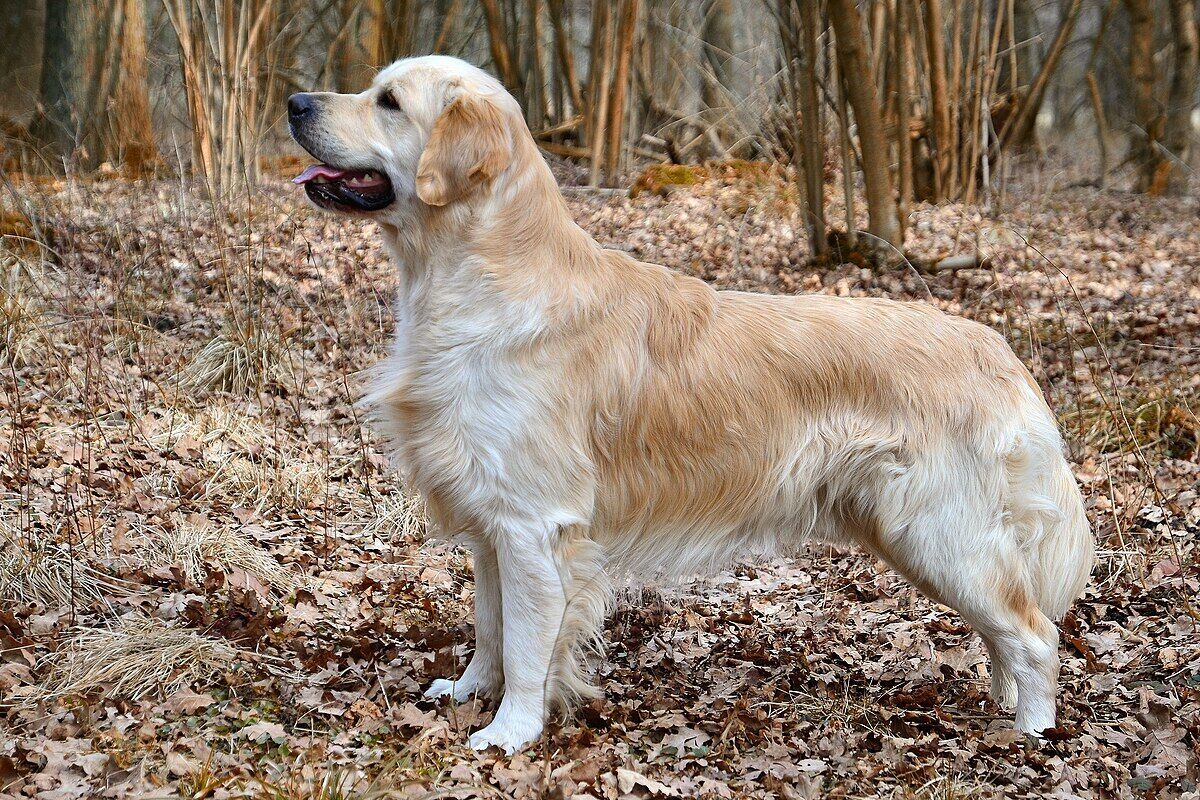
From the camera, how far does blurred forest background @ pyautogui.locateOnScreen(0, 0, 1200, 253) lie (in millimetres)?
8055

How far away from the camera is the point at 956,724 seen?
11.5 feet

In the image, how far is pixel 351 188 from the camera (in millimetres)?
3215

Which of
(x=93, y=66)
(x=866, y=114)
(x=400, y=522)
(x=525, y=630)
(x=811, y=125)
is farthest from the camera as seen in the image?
(x=93, y=66)

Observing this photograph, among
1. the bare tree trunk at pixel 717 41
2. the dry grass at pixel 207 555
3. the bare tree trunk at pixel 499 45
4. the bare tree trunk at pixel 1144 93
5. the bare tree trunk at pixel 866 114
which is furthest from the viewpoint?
the bare tree trunk at pixel 717 41

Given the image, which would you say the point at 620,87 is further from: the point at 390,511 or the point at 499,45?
the point at 390,511

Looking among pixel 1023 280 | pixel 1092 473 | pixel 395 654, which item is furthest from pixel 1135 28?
pixel 395 654

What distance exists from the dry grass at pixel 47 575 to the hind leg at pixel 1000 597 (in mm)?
2752

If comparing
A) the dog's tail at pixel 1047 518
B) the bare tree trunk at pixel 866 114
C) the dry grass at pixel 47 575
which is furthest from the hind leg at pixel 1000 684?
the bare tree trunk at pixel 866 114

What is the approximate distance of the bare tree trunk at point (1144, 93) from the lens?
14641mm

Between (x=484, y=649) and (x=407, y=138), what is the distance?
64.5 inches

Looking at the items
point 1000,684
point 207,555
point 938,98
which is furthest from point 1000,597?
point 938,98

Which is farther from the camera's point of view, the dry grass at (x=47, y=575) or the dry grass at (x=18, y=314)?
the dry grass at (x=18, y=314)

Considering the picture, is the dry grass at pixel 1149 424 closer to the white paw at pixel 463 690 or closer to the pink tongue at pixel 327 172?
the white paw at pixel 463 690

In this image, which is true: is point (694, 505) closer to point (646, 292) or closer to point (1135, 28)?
point (646, 292)
